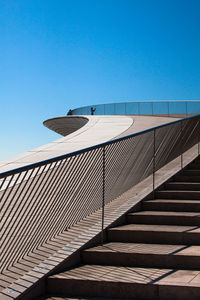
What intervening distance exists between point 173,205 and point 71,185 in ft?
5.70

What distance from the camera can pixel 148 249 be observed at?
14.5 ft

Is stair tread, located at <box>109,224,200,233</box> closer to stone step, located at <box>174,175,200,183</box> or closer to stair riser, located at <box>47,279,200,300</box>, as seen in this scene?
stair riser, located at <box>47,279,200,300</box>

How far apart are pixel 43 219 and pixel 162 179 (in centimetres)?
296

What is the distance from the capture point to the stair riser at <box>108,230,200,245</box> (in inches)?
181

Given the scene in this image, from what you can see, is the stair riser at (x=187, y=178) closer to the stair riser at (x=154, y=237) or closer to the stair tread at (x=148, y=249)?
the stair riser at (x=154, y=237)

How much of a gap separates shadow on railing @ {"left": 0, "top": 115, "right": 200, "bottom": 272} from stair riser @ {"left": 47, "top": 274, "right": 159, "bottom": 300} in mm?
587

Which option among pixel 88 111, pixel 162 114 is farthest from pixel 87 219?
pixel 88 111

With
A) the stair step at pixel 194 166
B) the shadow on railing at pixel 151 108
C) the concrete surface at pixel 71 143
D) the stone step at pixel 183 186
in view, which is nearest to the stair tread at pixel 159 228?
the stone step at pixel 183 186

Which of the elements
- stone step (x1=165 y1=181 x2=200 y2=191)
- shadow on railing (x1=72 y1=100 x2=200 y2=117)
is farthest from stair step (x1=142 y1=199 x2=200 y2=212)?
shadow on railing (x1=72 y1=100 x2=200 y2=117)

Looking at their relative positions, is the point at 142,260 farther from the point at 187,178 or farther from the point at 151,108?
the point at 151,108

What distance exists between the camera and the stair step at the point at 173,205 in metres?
5.50

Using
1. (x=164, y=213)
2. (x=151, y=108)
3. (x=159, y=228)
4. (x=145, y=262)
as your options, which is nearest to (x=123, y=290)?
(x=145, y=262)

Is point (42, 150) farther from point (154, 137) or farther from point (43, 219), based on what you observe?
point (43, 219)

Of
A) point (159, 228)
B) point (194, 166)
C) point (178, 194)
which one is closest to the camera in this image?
point (159, 228)
